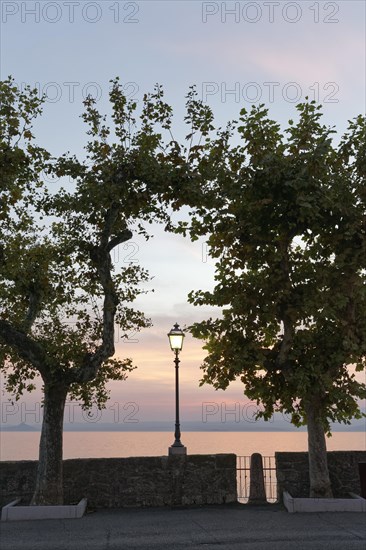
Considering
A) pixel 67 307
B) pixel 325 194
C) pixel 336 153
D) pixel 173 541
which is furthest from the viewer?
pixel 67 307

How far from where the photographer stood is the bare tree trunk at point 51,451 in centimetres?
1736

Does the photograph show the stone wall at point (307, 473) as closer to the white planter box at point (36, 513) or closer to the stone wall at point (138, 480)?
the stone wall at point (138, 480)

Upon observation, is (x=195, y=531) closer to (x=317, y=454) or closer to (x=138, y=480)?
(x=317, y=454)

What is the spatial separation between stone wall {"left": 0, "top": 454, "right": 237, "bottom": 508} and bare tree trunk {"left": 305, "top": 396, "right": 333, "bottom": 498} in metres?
2.67

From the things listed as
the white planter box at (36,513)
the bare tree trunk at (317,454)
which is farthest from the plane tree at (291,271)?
the white planter box at (36,513)

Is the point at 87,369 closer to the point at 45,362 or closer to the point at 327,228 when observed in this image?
the point at 45,362

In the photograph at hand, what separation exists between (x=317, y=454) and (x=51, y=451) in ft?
25.1

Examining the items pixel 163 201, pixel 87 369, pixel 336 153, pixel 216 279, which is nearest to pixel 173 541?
pixel 87 369

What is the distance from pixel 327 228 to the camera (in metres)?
18.2

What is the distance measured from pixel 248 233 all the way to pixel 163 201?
2714 mm

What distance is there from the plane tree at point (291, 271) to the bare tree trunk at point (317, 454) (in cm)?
3

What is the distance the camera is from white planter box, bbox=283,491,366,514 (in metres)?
16.9

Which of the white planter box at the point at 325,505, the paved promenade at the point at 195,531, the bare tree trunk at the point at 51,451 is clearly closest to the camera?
the paved promenade at the point at 195,531

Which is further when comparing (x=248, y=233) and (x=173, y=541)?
(x=248, y=233)
